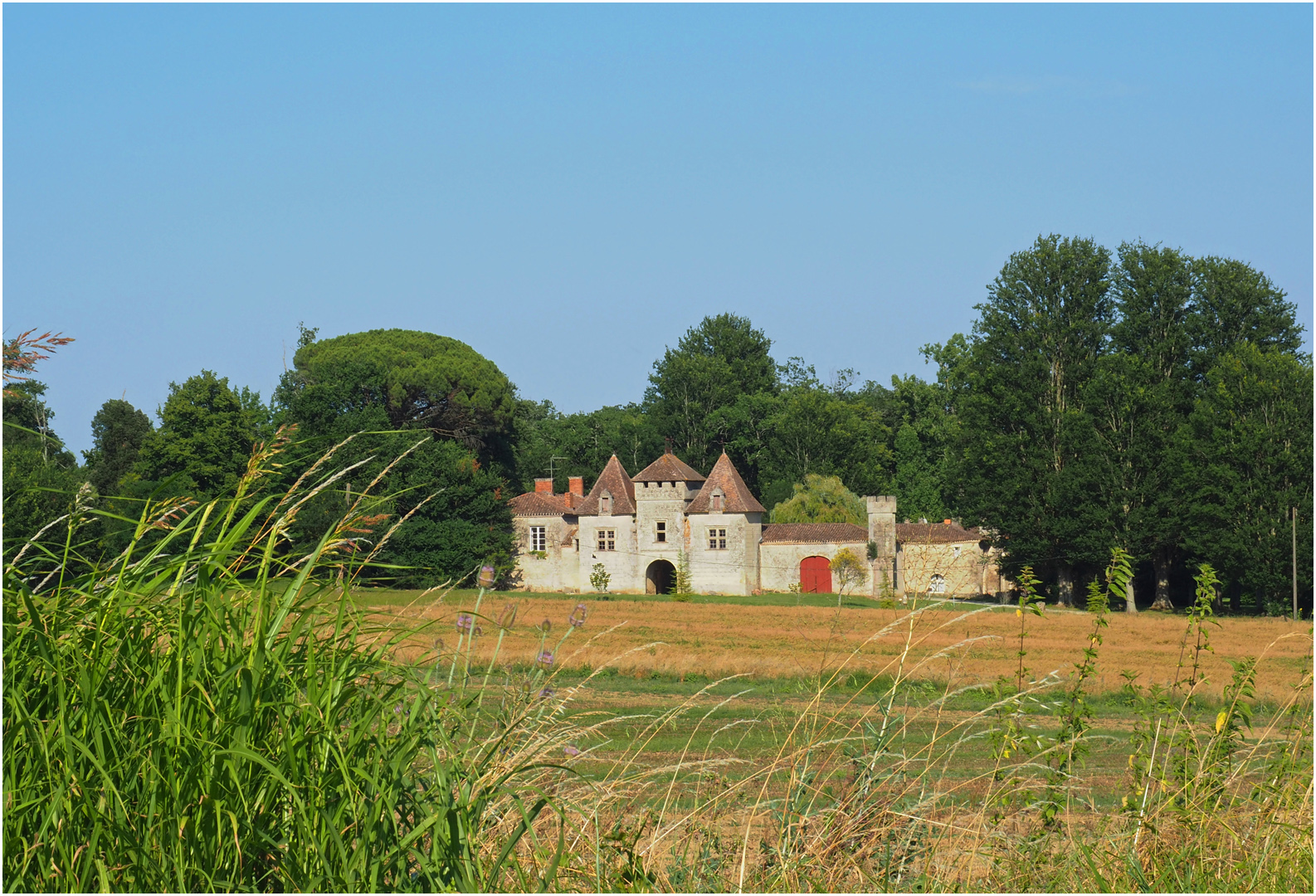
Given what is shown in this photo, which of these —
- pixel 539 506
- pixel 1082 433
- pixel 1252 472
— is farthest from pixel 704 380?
pixel 1252 472

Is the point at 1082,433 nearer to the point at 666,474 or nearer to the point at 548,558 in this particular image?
the point at 666,474

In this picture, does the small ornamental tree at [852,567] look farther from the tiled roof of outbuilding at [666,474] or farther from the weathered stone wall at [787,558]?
the tiled roof of outbuilding at [666,474]

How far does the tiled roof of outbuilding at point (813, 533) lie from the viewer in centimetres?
4869

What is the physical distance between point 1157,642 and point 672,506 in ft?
90.1

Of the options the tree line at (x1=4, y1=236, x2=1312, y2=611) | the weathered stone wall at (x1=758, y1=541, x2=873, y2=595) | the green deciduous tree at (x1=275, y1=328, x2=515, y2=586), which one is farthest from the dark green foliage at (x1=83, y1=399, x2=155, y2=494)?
the weathered stone wall at (x1=758, y1=541, x2=873, y2=595)

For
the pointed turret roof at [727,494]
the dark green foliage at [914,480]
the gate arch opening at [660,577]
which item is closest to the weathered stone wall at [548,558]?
the gate arch opening at [660,577]

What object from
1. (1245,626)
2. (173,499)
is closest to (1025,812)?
(173,499)

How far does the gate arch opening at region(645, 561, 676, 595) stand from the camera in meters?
52.1

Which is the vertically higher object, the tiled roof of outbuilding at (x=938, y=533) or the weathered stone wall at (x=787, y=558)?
the tiled roof of outbuilding at (x=938, y=533)

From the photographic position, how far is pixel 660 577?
174 ft

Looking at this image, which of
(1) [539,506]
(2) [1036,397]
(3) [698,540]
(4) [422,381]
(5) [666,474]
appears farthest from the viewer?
(4) [422,381]

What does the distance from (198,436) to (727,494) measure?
77.1 feet

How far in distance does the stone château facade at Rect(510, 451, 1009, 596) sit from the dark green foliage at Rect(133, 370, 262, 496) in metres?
18.1

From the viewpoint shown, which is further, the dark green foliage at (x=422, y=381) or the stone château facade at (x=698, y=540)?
the dark green foliage at (x=422, y=381)
